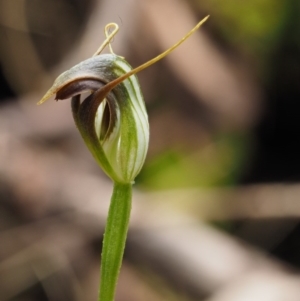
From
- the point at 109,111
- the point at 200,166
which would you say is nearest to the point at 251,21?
the point at 200,166

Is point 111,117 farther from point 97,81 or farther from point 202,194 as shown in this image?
point 202,194

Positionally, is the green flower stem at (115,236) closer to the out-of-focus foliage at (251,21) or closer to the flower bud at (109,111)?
the flower bud at (109,111)

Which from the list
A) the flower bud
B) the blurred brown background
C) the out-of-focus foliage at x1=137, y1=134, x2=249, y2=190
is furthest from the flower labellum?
the out-of-focus foliage at x1=137, y1=134, x2=249, y2=190

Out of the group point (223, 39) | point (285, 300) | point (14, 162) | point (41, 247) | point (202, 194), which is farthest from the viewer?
point (223, 39)

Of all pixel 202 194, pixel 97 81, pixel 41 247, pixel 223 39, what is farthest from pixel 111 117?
pixel 223 39

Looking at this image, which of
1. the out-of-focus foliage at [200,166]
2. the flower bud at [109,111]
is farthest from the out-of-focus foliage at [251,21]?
the flower bud at [109,111]

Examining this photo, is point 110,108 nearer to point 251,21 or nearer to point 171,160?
point 171,160

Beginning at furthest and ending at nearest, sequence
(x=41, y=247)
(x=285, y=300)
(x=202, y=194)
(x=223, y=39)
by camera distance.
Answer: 1. (x=223, y=39)
2. (x=202, y=194)
3. (x=41, y=247)
4. (x=285, y=300)
